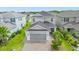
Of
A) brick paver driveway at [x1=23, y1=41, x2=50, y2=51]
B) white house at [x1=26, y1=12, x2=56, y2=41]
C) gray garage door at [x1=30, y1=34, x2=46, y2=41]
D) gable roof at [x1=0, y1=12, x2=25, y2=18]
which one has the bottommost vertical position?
brick paver driveway at [x1=23, y1=41, x2=50, y2=51]

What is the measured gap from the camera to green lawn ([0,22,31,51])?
3344 mm

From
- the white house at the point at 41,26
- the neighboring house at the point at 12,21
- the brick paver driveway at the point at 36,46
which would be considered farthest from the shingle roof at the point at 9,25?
the brick paver driveway at the point at 36,46

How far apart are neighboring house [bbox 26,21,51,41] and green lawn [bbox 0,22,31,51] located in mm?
87

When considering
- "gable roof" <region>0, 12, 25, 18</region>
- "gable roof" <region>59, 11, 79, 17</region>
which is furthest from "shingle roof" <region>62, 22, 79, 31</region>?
"gable roof" <region>0, 12, 25, 18</region>

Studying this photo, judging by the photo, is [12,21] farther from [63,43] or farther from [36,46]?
[63,43]

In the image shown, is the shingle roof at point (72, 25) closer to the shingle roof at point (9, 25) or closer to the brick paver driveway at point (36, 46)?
the brick paver driveway at point (36, 46)

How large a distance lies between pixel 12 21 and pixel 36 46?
1.95ft

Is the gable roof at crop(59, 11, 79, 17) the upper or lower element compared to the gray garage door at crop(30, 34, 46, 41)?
upper

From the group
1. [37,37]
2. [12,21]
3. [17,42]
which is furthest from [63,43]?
[12,21]

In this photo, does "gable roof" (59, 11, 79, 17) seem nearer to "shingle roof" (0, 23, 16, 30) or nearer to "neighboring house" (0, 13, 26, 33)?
"neighboring house" (0, 13, 26, 33)

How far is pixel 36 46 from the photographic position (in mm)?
3436
